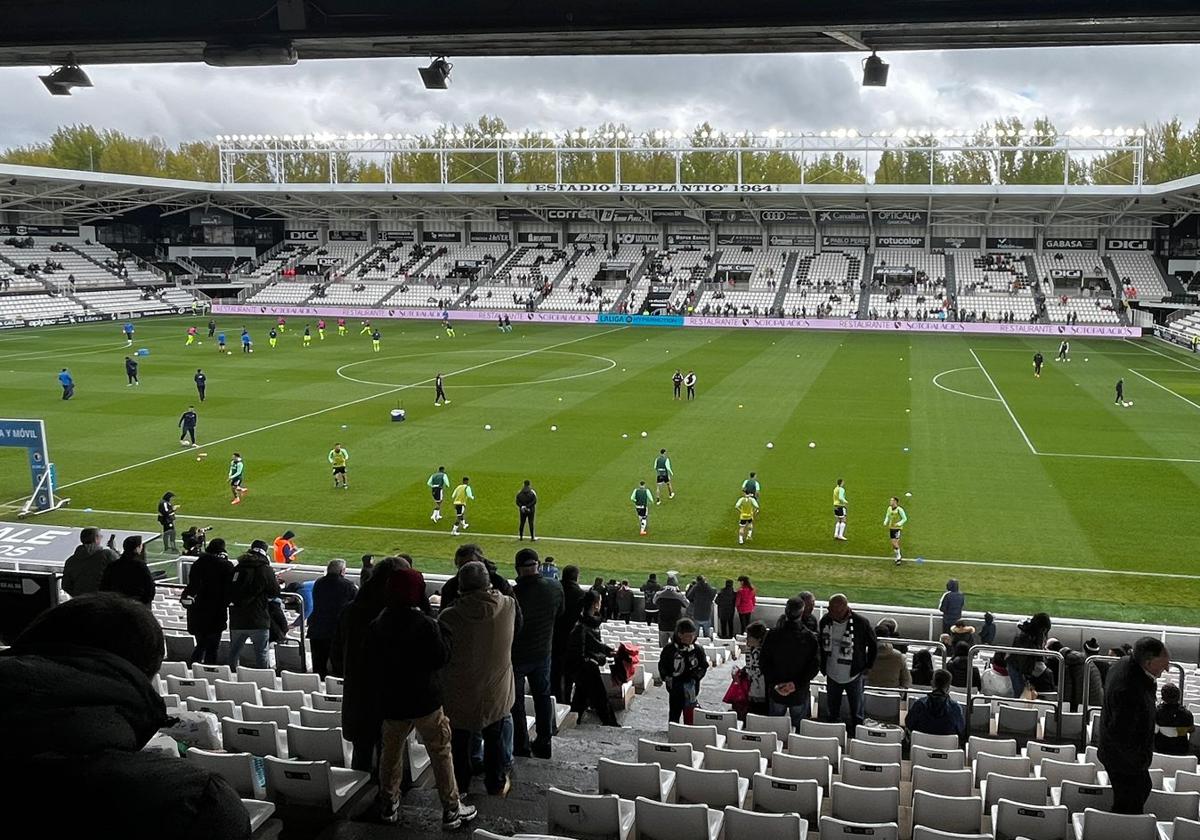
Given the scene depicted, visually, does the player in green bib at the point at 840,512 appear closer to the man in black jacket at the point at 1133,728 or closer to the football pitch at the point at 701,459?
the football pitch at the point at 701,459

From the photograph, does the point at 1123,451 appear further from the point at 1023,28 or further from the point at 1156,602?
the point at 1023,28

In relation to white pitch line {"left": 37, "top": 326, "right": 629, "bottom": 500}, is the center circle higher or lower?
higher

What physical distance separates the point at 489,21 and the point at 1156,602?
52.0 feet

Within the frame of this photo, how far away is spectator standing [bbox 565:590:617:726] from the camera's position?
28.6 ft

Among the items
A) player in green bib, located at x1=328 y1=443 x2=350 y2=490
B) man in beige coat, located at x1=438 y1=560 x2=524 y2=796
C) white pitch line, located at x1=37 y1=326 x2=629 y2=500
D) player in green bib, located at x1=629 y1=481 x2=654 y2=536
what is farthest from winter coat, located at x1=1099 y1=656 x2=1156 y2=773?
white pitch line, located at x1=37 y1=326 x2=629 y2=500

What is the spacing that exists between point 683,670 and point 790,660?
3.11 ft

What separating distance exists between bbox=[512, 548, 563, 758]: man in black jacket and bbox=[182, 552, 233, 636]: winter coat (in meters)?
4.01

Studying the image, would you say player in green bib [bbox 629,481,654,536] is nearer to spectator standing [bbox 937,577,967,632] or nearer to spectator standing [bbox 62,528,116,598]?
spectator standing [bbox 937,577,967,632]

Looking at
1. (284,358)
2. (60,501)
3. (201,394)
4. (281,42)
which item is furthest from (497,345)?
(281,42)

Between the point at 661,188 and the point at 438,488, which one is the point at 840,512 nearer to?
the point at 438,488

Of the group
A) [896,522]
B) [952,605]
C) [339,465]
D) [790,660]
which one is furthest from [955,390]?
[790,660]

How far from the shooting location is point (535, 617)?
7.44 m

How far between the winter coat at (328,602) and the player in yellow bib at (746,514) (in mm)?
12582

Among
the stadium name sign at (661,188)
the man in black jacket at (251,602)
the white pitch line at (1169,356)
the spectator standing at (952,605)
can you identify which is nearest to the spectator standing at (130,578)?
the man in black jacket at (251,602)
